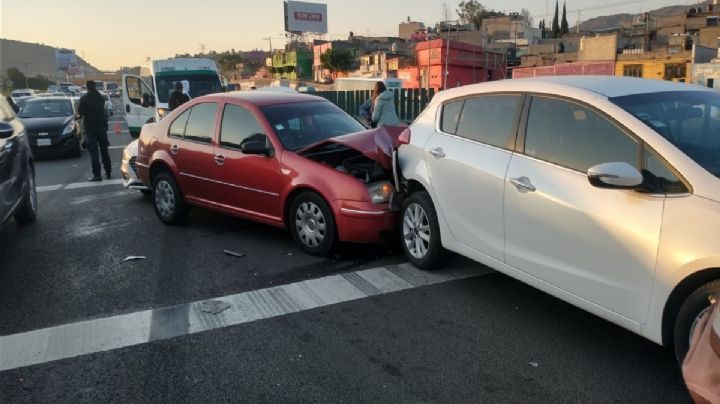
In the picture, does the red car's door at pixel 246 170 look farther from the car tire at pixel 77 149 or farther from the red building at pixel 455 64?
the red building at pixel 455 64

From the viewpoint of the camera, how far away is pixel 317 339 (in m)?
4.17

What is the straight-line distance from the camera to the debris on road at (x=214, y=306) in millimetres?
4758

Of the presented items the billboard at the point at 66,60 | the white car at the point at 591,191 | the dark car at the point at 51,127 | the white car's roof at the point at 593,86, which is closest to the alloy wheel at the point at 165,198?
the white car at the point at 591,191

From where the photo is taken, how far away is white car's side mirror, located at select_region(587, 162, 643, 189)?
3344 millimetres

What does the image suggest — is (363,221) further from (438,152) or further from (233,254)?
(233,254)

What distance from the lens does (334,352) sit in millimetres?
3969

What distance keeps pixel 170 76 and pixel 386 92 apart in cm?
838

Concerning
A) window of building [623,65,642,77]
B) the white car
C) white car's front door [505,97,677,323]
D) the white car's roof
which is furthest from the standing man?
window of building [623,65,642,77]

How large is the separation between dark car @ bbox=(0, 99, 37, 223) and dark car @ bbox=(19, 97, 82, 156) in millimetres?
8017

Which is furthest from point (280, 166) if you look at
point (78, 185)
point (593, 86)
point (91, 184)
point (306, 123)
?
point (78, 185)

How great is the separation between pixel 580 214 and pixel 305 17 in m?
83.9

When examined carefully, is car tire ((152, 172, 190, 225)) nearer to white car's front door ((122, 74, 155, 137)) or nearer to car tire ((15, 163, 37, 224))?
car tire ((15, 163, 37, 224))

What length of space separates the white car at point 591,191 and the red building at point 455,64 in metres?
22.7

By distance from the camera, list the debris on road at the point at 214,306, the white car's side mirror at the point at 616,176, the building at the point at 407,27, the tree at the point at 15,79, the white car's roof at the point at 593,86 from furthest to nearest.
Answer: the building at the point at 407,27, the tree at the point at 15,79, the debris on road at the point at 214,306, the white car's roof at the point at 593,86, the white car's side mirror at the point at 616,176
